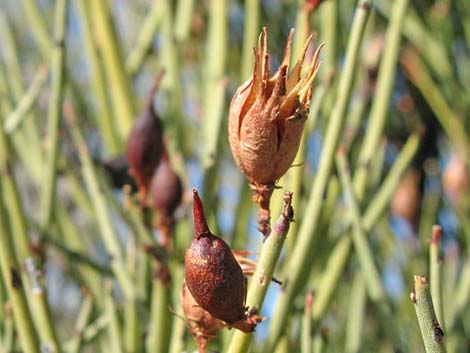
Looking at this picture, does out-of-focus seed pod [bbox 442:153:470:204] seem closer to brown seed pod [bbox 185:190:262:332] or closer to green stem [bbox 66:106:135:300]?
green stem [bbox 66:106:135:300]

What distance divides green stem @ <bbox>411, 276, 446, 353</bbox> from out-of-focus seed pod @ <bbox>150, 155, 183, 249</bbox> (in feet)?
1.34

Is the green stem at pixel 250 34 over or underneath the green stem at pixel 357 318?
over

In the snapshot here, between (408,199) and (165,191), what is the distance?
67 cm

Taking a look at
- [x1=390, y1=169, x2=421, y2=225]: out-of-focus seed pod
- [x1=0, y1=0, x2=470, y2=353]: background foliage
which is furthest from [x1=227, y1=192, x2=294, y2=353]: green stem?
[x1=390, y1=169, x2=421, y2=225]: out-of-focus seed pod

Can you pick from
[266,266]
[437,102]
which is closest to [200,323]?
[266,266]

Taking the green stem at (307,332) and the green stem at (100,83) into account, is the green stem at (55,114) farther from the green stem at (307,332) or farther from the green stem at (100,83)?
the green stem at (307,332)

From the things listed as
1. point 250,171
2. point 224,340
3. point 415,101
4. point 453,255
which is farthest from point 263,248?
point 415,101

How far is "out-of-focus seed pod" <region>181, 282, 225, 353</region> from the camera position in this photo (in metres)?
0.60

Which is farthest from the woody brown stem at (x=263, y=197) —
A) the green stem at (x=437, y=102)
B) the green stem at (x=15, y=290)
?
the green stem at (x=437, y=102)

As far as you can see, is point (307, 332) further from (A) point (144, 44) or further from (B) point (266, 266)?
(A) point (144, 44)

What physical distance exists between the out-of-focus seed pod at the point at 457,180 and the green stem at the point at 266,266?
79 centimetres

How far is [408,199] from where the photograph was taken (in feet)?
4.71

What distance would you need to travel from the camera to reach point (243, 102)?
571mm

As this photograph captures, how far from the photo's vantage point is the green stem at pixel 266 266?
54cm
